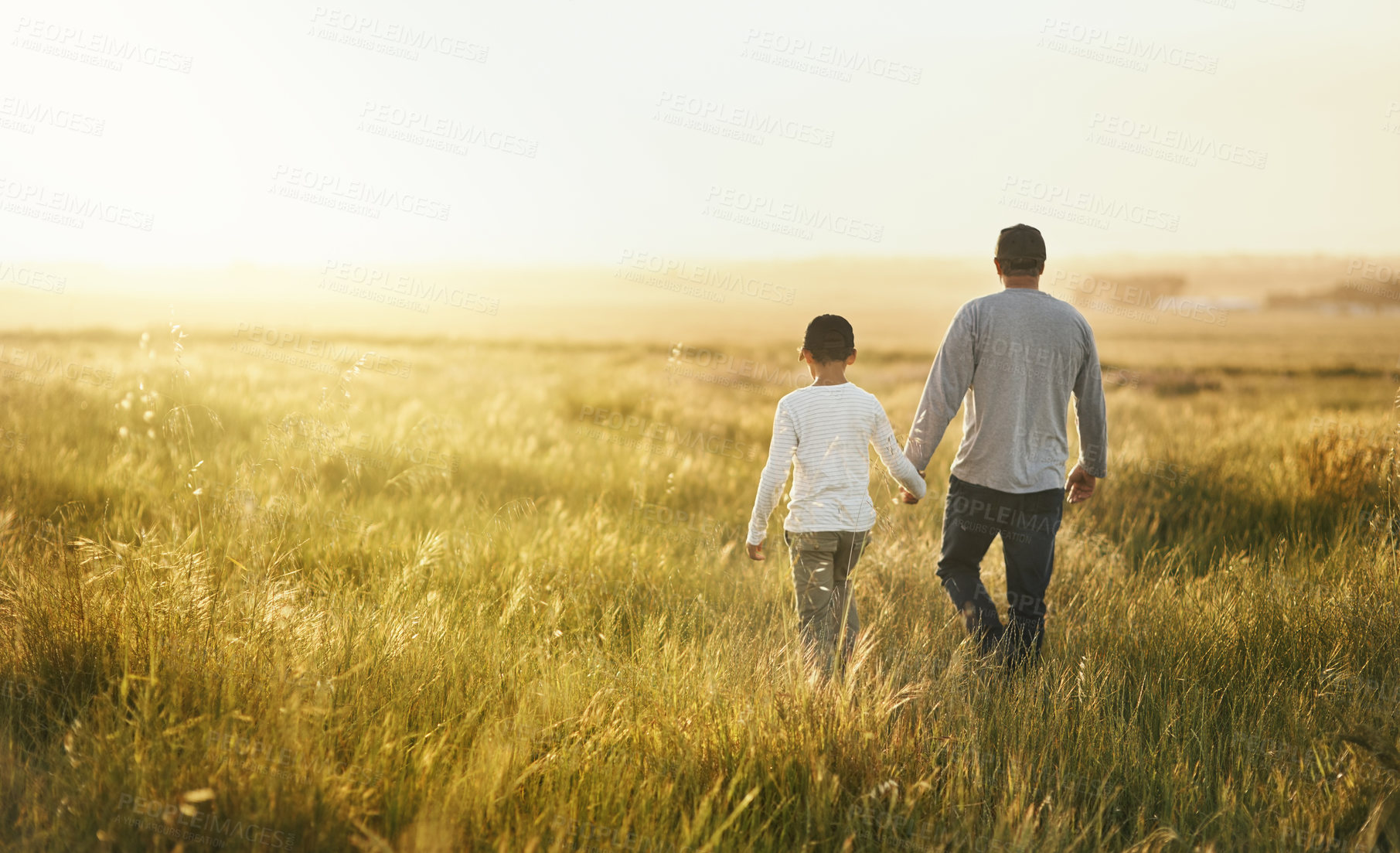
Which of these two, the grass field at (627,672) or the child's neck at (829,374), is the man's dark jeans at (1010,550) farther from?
the child's neck at (829,374)

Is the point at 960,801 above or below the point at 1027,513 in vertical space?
below

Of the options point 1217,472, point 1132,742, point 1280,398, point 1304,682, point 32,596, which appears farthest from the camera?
point 1280,398

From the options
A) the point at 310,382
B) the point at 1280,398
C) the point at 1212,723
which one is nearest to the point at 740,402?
the point at 310,382

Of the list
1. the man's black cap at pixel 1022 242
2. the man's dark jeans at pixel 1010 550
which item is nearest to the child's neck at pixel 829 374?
the man's dark jeans at pixel 1010 550

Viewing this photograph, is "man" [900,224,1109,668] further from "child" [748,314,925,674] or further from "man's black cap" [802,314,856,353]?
"man's black cap" [802,314,856,353]

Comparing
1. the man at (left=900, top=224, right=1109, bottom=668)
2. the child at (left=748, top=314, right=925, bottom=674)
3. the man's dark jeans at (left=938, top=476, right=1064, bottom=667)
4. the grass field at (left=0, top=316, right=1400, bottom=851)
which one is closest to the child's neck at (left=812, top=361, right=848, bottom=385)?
the child at (left=748, top=314, right=925, bottom=674)

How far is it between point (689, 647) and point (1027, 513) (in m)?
1.92

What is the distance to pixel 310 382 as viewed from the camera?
12352 mm

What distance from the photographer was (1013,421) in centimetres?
401

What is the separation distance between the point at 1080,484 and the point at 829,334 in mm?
1807

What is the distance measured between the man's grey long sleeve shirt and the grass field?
0.95 m

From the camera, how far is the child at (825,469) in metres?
3.64

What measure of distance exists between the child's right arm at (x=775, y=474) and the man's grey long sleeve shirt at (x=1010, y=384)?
720mm

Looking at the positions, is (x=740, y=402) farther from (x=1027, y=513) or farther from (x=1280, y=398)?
(x=1280, y=398)
